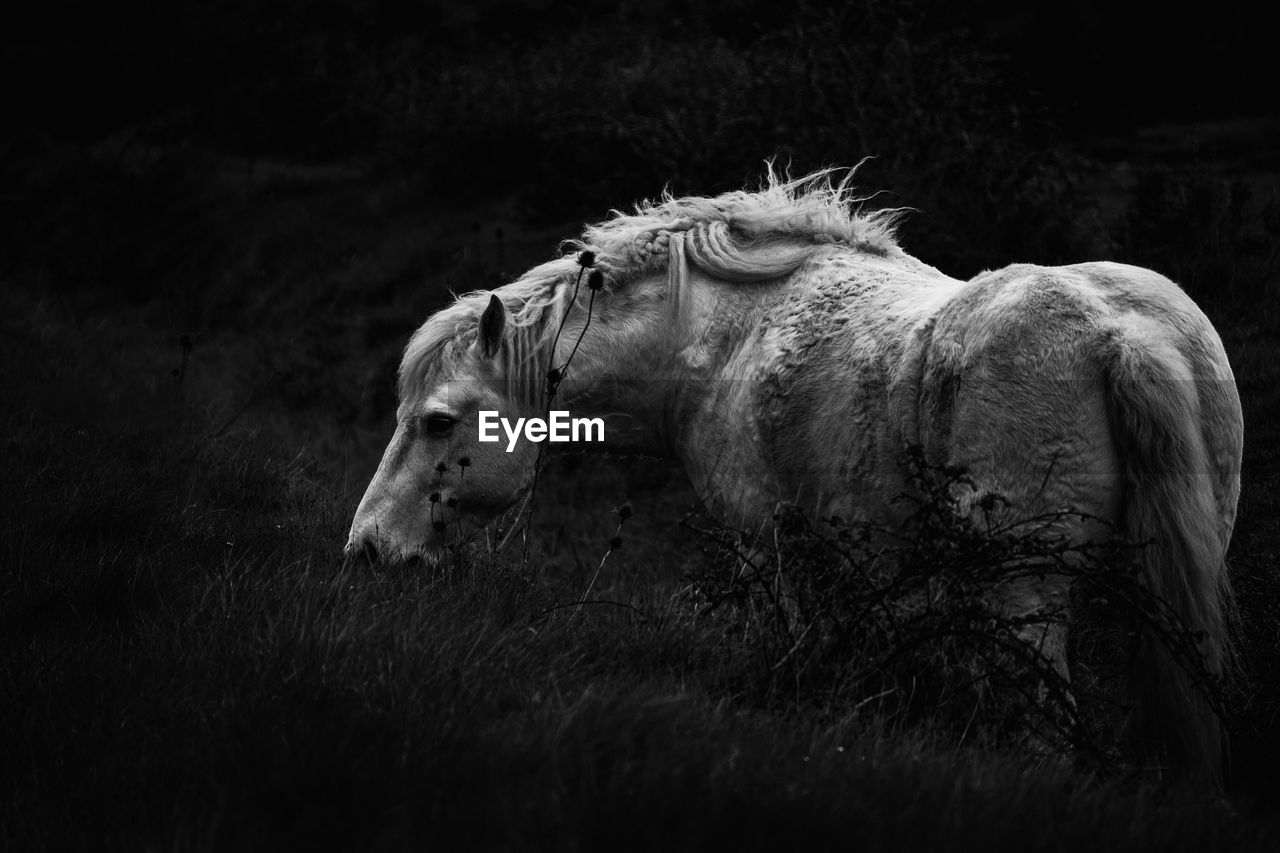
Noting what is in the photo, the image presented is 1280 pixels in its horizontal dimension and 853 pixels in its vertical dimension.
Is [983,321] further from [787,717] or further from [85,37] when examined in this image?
[85,37]

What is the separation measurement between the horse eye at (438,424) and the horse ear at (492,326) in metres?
0.33

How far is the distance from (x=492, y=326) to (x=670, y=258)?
0.81m

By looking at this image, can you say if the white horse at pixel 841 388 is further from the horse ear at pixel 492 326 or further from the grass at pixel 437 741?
the grass at pixel 437 741

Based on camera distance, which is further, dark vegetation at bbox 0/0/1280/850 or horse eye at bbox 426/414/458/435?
horse eye at bbox 426/414/458/435

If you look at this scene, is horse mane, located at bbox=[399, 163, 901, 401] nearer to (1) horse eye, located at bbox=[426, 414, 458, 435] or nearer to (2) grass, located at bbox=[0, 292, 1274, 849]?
(1) horse eye, located at bbox=[426, 414, 458, 435]

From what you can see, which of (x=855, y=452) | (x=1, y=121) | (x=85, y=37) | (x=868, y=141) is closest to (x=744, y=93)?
(x=868, y=141)

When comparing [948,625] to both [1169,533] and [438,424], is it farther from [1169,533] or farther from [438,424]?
[438,424]

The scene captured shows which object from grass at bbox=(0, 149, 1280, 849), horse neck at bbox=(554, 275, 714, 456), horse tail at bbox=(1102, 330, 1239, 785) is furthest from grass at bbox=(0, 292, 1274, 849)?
horse neck at bbox=(554, 275, 714, 456)

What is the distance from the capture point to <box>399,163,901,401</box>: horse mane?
4633 millimetres

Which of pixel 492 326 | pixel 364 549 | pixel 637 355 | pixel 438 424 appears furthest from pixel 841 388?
pixel 364 549

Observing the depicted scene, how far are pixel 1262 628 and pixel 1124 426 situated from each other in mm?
1326

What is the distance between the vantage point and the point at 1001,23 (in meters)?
14.4

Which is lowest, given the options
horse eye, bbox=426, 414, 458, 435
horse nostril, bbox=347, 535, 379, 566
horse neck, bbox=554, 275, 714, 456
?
horse nostril, bbox=347, 535, 379, 566

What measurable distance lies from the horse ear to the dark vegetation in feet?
2.97
